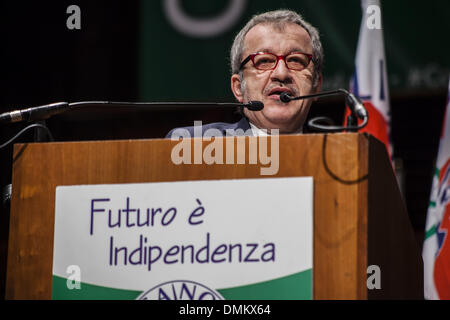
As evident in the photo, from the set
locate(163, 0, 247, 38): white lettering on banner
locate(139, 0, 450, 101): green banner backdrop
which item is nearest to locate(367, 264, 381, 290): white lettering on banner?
locate(139, 0, 450, 101): green banner backdrop

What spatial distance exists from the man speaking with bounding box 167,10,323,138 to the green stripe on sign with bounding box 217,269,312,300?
0.94 metres

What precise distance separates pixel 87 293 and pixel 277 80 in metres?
1.12

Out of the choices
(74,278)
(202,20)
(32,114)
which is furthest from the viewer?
(202,20)

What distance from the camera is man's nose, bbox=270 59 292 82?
2.37m

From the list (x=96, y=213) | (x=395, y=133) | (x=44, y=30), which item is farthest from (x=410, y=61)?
(x=96, y=213)

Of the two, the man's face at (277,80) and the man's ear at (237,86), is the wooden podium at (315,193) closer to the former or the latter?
the man's face at (277,80)

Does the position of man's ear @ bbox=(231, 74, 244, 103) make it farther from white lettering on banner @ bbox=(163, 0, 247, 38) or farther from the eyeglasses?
white lettering on banner @ bbox=(163, 0, 247, 38)

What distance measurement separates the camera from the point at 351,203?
4.60 ft

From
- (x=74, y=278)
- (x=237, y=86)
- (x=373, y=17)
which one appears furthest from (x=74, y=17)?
(x=74, y=278)

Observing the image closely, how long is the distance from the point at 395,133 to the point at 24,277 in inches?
127

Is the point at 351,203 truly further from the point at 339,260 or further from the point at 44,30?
the point at 44,30

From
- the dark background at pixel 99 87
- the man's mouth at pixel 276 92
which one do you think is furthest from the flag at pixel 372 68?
the man's mouth at pixel 276 92

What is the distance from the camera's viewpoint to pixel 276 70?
2.37 metres

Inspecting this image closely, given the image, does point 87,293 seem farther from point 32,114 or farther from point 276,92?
point 276,92
